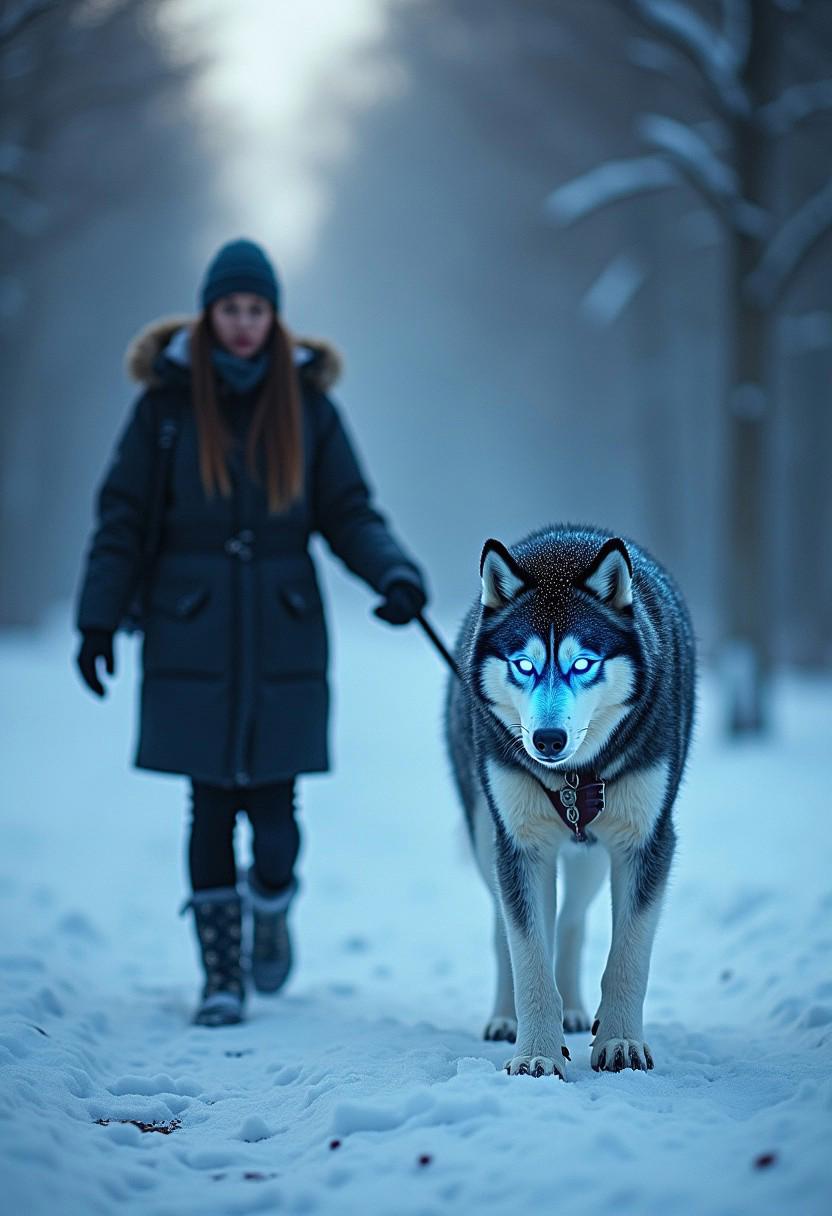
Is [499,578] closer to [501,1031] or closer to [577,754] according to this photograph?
[577,754]

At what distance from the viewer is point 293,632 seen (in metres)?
4.14

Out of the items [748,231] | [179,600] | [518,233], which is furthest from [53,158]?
[179,600]

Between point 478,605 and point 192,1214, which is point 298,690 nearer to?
point 478,605

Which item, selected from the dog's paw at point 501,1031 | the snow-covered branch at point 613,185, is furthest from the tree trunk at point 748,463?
the dog's paw at point 501,1031

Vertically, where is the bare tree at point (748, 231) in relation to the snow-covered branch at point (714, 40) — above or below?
below

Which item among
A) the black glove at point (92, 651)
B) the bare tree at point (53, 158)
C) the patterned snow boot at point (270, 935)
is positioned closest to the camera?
the black glove at point (92, 651)

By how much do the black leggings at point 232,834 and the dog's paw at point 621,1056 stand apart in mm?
1512

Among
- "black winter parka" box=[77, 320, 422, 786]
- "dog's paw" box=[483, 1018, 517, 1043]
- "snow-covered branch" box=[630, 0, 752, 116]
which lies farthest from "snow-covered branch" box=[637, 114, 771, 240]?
"dog's paw" box=[483, 1018, 517, 1043]

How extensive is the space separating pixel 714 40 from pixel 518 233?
9.05 metres

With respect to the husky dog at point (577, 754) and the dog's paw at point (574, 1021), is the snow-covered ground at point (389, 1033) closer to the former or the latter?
the dog's paw at point (574, 1021)

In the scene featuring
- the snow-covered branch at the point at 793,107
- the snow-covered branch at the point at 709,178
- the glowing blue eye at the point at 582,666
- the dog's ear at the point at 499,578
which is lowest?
the glowing blue eye at the point at 582,666

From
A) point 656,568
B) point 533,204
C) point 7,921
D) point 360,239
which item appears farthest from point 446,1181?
point 360,239

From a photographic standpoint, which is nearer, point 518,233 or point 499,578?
point 499,578

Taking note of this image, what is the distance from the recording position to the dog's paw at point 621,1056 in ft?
9.81
